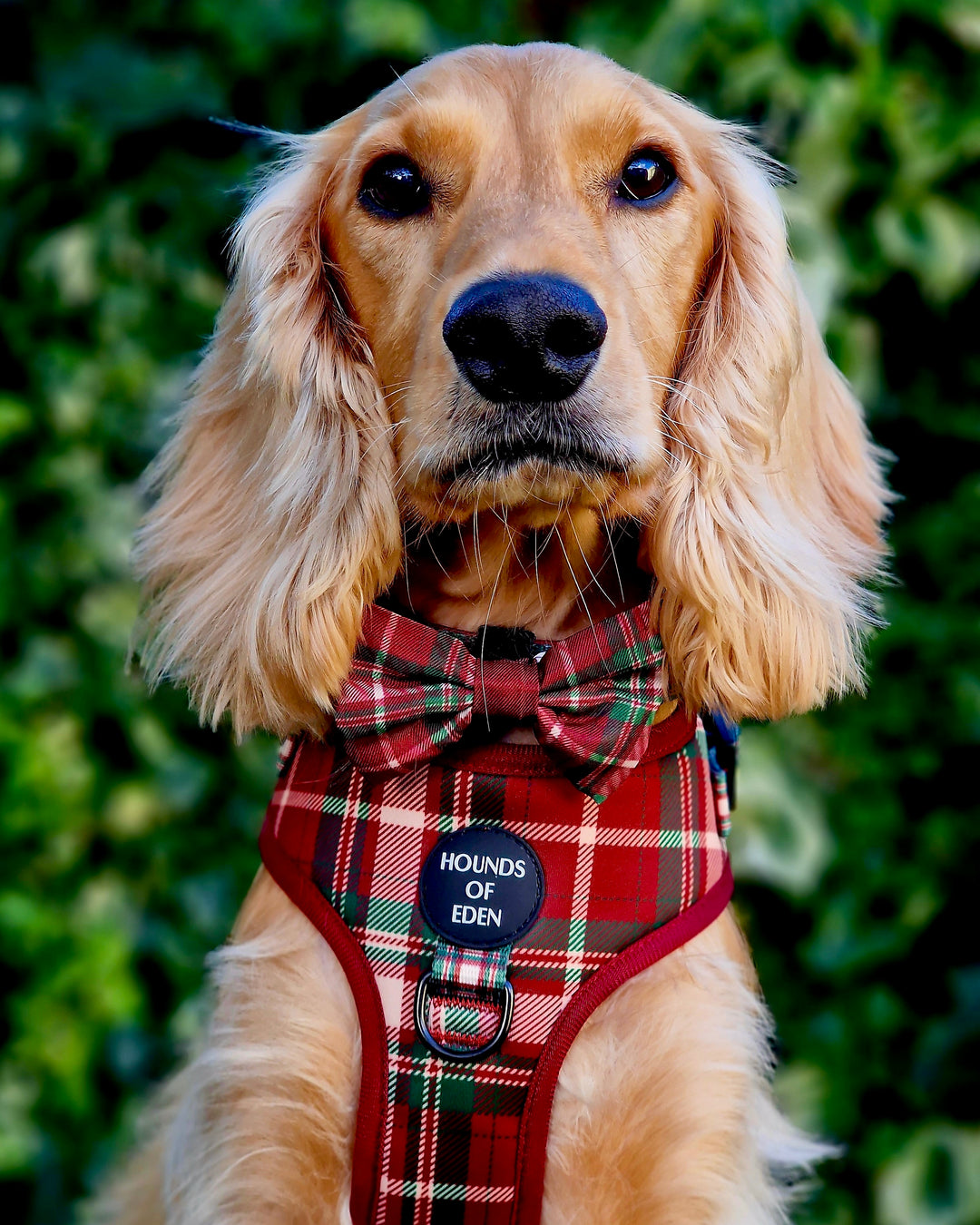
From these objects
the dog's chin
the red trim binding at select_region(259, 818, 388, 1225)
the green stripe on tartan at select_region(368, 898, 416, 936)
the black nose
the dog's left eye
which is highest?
the dog's left eye

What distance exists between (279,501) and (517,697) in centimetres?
38

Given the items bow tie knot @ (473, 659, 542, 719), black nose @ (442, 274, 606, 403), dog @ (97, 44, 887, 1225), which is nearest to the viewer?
black nose @ (442, 274, 606, 403)

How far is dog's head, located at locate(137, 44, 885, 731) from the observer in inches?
57.0

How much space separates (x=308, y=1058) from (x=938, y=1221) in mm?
1330

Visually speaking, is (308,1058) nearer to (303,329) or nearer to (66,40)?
(303,329)

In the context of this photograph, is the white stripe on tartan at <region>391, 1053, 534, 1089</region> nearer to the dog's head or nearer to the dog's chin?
the dog's head

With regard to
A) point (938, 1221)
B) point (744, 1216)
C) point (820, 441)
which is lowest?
point (938, 1221)

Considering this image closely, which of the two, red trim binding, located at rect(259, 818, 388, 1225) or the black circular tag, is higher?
the black circular tag

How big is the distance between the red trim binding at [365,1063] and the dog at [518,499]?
0.04 ft

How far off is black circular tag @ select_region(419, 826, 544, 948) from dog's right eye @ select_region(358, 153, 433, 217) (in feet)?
2.47

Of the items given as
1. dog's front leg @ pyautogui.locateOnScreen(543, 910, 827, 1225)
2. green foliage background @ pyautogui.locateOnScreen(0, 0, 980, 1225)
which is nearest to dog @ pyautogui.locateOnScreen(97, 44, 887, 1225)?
dog's front leg @ pyautogui.locateOnScreen(543, 910, 827, 1225)

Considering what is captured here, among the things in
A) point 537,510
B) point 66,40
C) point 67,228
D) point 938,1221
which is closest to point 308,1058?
point 537,510

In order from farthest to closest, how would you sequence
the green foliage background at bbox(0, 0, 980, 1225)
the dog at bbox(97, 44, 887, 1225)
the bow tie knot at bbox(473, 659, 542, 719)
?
the green foliage background at bbox(0, 0, 980, 1225)
the bow tie knot at bbox(473, 659, 542, 719)
the dog at bbox(97, 44, 887, 1225)

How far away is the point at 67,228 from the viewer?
249 cm
